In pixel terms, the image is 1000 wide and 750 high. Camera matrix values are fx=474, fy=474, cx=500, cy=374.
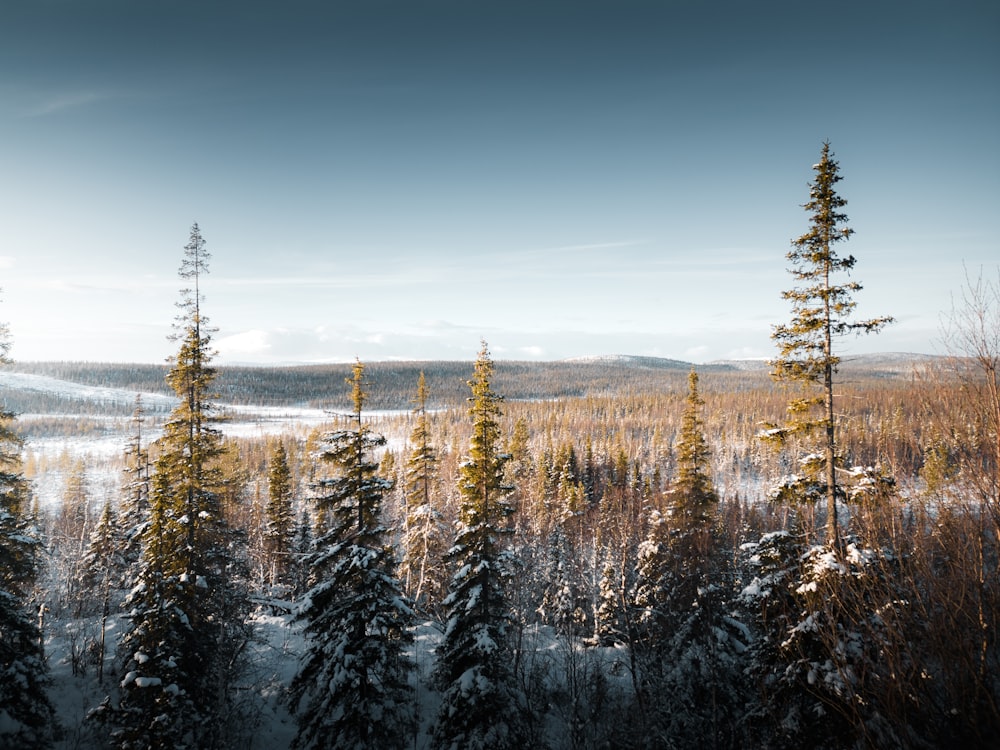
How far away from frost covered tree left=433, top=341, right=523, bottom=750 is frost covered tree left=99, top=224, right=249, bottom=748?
299 inches

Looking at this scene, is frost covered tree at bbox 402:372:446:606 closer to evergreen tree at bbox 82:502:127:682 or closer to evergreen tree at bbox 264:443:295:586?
evergreen tree at bbox 264:443:295:586

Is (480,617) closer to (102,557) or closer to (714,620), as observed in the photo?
(714,620)

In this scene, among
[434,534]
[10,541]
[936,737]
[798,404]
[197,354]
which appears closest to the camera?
[936,737]

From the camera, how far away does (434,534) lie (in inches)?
1139

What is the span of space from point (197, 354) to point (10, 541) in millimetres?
7974

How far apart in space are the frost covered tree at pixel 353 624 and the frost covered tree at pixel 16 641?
7.33 metres

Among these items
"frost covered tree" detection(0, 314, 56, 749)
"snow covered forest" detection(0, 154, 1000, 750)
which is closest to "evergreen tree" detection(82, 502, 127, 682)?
"snow covered forest" detection(0, 154, 1000, 750)

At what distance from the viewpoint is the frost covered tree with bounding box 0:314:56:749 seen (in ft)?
45.3

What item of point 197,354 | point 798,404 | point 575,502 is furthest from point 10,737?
point 575,502

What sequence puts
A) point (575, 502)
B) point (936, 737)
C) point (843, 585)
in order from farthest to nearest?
1. point (575, 502)
2. point (843, 585)
3. point (936, 737)

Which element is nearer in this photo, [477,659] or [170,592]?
[170,592]

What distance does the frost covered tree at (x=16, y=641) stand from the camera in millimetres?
13812

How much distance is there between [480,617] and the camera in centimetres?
1689

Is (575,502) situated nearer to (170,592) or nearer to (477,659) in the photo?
(477,659)
